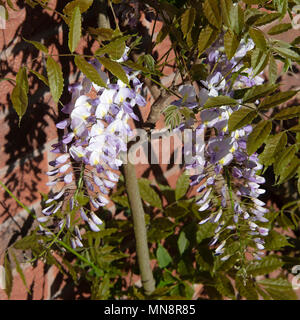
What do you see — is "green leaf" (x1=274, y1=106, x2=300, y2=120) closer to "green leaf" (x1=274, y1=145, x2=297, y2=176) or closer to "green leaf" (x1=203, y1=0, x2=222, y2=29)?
"green leaf" (x1=274, y1=145, x2=297, y2=176)

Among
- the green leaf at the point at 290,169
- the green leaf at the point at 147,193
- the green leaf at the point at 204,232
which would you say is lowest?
the green leaf at the point at 204,232

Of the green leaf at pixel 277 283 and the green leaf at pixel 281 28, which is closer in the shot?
the green leaf at pixel 281 28

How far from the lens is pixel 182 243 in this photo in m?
1.13

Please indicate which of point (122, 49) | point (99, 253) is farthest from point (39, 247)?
point (122, 49)

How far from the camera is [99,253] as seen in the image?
1031 millimetres

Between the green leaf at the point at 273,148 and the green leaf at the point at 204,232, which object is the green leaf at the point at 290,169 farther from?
the green leaf at the point at 204,232

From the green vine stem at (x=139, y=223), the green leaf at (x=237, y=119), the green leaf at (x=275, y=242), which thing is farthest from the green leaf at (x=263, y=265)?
the green leaf at (x=237, y=119)

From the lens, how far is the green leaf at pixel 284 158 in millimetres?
650

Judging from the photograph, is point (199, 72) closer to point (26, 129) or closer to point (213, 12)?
point (213, 12)

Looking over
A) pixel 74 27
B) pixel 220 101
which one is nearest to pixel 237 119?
pixel 220 101

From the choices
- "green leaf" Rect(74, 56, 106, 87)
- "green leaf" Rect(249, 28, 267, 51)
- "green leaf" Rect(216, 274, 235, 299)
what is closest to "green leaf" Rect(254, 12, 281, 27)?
"green leaf" Rect(249, 28, 267, 51)

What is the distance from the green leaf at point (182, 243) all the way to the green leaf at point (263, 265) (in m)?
0.18
